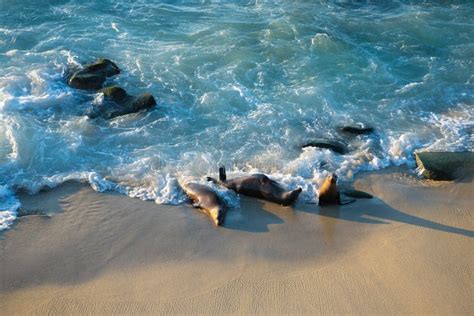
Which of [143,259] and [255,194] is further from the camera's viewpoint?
[255,194]

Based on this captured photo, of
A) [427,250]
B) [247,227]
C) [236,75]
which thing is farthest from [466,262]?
[236,75]

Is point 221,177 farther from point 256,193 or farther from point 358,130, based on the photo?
point 358,130

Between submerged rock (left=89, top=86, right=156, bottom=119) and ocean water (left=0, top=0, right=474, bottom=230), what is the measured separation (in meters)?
0.22

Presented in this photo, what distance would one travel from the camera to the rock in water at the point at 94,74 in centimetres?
1260

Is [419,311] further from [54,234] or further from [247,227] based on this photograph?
[54,234]

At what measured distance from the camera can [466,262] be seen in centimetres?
775

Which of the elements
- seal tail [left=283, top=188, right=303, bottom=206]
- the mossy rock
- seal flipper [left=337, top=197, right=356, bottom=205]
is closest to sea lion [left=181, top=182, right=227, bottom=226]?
seal tail [left=283, top=188, right=303, bottom=206]

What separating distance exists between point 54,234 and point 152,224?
163 centimetres

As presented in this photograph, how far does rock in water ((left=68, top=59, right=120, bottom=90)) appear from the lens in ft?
41.3

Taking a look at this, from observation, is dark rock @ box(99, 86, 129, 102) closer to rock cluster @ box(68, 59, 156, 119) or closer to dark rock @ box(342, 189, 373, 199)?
rock cluster @ box(68, 59, 156, 119)

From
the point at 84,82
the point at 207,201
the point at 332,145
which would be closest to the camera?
the point at 207,201

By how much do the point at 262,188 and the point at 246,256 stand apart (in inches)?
65.3

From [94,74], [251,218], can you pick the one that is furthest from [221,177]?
[94,74]

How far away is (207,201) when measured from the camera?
9000 mm
